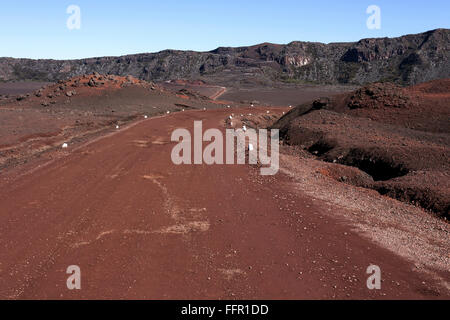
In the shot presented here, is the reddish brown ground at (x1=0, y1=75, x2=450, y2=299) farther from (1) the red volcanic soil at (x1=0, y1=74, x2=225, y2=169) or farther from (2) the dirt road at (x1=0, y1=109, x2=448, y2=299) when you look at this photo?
(1) the red volcanic soil at (x1=0, y1=74, x2=225, y2=169)

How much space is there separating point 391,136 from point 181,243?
1735cm

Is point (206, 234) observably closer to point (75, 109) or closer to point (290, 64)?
point (75, 109)

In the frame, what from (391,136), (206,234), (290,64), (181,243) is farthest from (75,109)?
(290,64)

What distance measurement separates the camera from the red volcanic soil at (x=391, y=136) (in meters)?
12.6

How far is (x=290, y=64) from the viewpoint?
161 meters

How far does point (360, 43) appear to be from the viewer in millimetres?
156625

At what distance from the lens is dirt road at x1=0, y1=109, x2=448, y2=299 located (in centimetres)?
597

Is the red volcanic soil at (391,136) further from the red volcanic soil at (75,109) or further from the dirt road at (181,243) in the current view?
the red volcanic soil at (75,109)

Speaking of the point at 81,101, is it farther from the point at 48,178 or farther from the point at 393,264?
the point at 393,264

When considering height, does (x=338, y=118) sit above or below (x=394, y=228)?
above

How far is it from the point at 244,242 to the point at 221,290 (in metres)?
1.88

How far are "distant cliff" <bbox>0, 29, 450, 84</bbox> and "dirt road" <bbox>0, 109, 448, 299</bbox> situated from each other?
117342 millimetres
